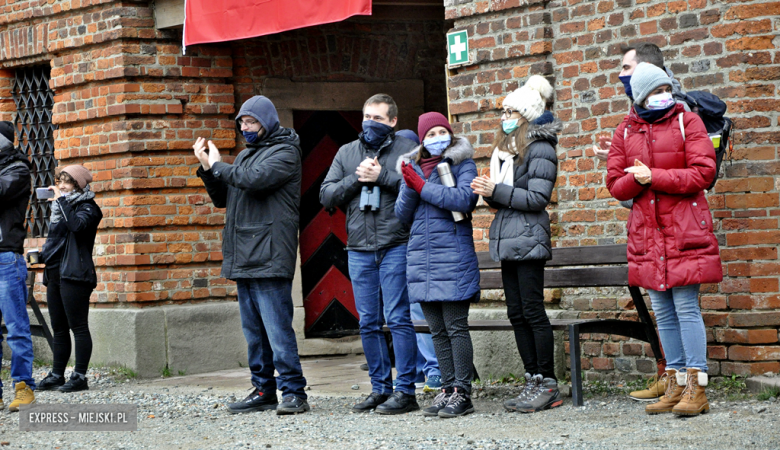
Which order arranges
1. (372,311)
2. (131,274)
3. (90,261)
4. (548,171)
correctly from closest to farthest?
(548,171) < (372,311) < (90,261) < (131,274)

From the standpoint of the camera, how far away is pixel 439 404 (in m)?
6.46

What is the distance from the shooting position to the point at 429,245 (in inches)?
251

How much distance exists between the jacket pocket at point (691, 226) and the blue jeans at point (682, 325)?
259 millimetres

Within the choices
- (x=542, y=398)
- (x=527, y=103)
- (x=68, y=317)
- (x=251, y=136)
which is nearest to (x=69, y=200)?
(x=68, y=317)

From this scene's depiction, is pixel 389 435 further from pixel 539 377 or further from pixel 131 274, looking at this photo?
pixel 131 274

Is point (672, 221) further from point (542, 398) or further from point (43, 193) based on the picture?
point (43, 193)

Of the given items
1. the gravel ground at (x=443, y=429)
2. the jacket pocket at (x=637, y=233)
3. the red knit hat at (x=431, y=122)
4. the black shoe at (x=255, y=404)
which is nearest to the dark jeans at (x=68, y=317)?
the gravel ground at (x=443, y=429)

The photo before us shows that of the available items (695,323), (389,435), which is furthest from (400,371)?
(695,323)

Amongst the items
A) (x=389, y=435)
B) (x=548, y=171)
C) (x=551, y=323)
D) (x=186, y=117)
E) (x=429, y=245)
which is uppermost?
(x=186, y=117)

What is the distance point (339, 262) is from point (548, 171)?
181 inches

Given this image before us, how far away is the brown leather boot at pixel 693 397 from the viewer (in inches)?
229

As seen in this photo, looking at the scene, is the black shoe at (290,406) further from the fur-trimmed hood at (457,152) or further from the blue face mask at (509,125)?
the blue face mask at (509,125)

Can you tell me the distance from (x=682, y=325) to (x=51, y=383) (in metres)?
5.28

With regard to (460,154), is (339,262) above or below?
below
